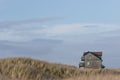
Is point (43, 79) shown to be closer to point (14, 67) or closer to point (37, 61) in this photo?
point (14, 67)

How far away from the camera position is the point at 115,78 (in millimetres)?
16078

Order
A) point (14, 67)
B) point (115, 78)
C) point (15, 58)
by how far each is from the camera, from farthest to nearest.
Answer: point (15, 58) < point (14, 67) < point (115, 78)

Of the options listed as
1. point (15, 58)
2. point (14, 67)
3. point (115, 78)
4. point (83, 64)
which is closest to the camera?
point (115, 78)

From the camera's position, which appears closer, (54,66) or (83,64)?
(54,66)

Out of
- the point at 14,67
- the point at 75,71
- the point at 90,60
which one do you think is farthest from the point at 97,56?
the point at 14,67

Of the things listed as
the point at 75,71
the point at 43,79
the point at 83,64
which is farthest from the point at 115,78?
the point at 83,64

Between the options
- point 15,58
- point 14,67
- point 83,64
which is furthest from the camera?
point 83,64

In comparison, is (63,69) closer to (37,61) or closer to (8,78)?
(37,61)

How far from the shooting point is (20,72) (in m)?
18.4

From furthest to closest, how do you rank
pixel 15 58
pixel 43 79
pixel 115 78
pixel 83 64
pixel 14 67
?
pixel 83 64 < pixel 15 58 < pixel 14 67 < pixel 43 79 < pixel 115 78

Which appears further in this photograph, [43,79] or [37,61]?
[37,61]

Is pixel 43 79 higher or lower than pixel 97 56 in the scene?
lower

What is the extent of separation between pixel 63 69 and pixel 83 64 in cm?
1999

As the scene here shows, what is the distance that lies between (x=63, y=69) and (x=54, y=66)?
0.58m
